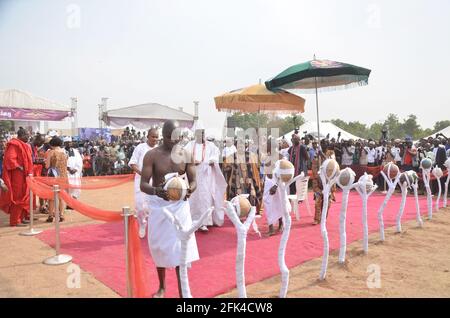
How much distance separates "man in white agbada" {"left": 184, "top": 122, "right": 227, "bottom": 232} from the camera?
680cm

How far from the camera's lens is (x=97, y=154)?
16.9 meters

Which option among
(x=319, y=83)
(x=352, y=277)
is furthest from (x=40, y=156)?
(x=352, y=277)

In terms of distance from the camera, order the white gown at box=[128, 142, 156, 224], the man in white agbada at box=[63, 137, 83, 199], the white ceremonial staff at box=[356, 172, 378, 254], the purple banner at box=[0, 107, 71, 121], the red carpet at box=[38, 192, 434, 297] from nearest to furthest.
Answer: the red carpet at box=[38, 192, 434, 297]
the white ceremonial staff at box=[356, 172, 378, 254]
the white gown at box=[128, 142, 156, 224]
the man in white agbada at box=[63, 137, 83, 199]
the purple banner at box=[0, 107, 71, 121]

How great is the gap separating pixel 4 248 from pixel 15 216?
1.99m

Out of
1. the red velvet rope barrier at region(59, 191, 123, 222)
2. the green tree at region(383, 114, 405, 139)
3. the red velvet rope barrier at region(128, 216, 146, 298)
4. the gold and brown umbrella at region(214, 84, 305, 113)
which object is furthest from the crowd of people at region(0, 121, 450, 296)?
the green tree at region(383, 114, 405, 139)

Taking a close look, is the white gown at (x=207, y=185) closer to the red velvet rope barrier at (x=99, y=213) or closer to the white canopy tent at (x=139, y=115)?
the red velvet rope barrier at (x=99, y=213)

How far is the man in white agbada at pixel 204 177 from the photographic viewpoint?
680cm

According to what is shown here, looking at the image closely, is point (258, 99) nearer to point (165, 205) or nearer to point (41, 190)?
point (41, 190)

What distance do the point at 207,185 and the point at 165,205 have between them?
3.26 metres

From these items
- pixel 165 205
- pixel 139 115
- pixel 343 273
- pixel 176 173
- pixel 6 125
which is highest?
pixel 6 125

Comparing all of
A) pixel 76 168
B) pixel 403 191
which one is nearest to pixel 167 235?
pixel 403 191

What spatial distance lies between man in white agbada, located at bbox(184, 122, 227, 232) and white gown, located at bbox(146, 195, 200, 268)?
3079 mm

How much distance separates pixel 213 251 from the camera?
546 cm

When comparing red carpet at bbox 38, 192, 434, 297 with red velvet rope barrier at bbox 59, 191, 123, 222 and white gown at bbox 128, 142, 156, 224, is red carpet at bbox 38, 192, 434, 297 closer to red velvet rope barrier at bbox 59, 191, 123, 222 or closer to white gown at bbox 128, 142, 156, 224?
white gown at bbox 128, 142, 156, 224
